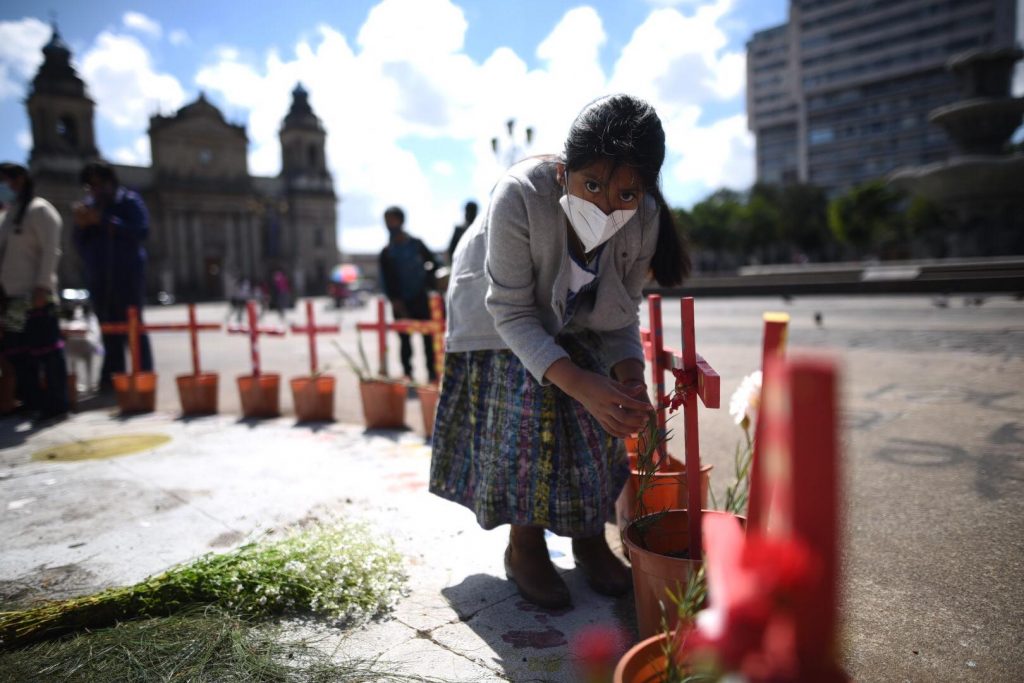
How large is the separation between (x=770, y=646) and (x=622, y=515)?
6.10 feet

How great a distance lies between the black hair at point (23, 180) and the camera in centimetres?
495

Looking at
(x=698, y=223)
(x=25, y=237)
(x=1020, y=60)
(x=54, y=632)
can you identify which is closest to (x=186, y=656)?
(x=54, y=632)

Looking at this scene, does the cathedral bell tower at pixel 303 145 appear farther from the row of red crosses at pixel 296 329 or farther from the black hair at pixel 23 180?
the black hair at pixel 23 180

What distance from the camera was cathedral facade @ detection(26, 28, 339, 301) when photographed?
4978 centimetres

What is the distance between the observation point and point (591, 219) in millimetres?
1759

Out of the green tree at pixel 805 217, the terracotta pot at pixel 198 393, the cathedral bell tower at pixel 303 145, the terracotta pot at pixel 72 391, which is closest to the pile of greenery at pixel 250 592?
the terracotta pot at pixel 198 393

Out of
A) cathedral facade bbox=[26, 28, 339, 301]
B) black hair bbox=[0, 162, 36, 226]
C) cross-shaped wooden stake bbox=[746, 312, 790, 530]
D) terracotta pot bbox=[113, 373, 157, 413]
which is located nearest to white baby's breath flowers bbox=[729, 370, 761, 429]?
cross-shaped wooden stake bbox=[746, 312, 790, 530]

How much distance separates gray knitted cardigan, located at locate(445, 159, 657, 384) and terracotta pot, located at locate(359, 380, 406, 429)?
7.94 feet

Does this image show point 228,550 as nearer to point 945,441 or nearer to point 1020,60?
point 945,441

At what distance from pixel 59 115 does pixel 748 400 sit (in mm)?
63037

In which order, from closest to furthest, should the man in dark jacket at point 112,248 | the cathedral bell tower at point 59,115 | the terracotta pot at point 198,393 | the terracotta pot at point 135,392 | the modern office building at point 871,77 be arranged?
1. the terracotta pot at point 198,393
2. the terracotta pot at point 135,392
3. the man in dark jacket at point 112,248
4. the cathedral bell tower at point 59,115
5. the modern office building at point 871,77

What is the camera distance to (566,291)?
191cm

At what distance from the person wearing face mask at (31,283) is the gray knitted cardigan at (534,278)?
4500 millimetres

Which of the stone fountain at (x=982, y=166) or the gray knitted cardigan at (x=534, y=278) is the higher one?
the stone fountain at (x=982, y=166)
